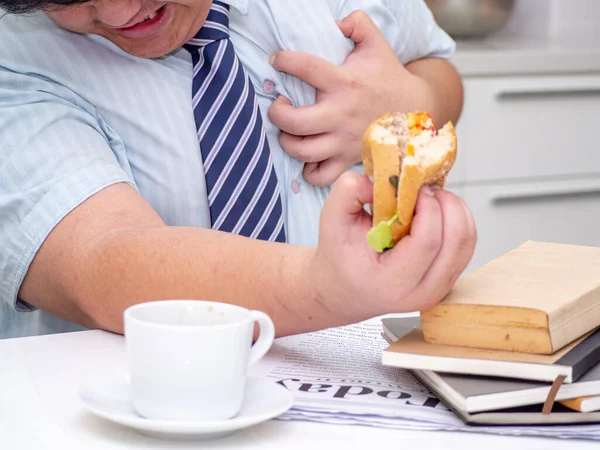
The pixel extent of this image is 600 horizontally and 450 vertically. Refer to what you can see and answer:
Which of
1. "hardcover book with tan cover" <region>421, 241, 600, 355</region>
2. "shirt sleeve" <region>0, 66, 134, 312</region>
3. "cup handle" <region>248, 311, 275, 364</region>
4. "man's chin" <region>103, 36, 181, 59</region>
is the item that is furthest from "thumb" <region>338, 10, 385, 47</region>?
"cup handle" <region>248, 311, 275, 364</region>

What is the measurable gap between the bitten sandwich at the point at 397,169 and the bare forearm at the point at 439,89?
0.59m

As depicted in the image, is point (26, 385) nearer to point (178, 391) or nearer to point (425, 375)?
point (178, 391)

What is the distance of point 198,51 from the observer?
3.78ft

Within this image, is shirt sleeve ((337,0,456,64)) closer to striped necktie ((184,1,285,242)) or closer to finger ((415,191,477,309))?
striped necktie ((184,1,285,242))

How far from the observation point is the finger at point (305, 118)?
116 cm

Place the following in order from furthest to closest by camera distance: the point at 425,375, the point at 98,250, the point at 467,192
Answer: the point at 467,192 → the point at 98,250 → the point at 425,375

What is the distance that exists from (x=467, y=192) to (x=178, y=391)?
175cm

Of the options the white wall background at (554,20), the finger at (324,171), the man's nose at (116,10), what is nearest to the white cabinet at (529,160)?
the white wall background at (554,20)

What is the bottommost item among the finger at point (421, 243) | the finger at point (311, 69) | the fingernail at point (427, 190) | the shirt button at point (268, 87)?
the finger at point (421, 243)

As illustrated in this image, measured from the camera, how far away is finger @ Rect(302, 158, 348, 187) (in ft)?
3.99

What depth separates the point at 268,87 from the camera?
121 centimetres

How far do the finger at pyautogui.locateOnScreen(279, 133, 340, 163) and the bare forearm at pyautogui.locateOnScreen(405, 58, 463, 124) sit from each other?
168mm

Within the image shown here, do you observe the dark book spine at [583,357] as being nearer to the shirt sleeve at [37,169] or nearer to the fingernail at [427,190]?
the fingernail at [427,190]

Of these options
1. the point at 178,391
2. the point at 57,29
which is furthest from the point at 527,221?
the point at 178,391
